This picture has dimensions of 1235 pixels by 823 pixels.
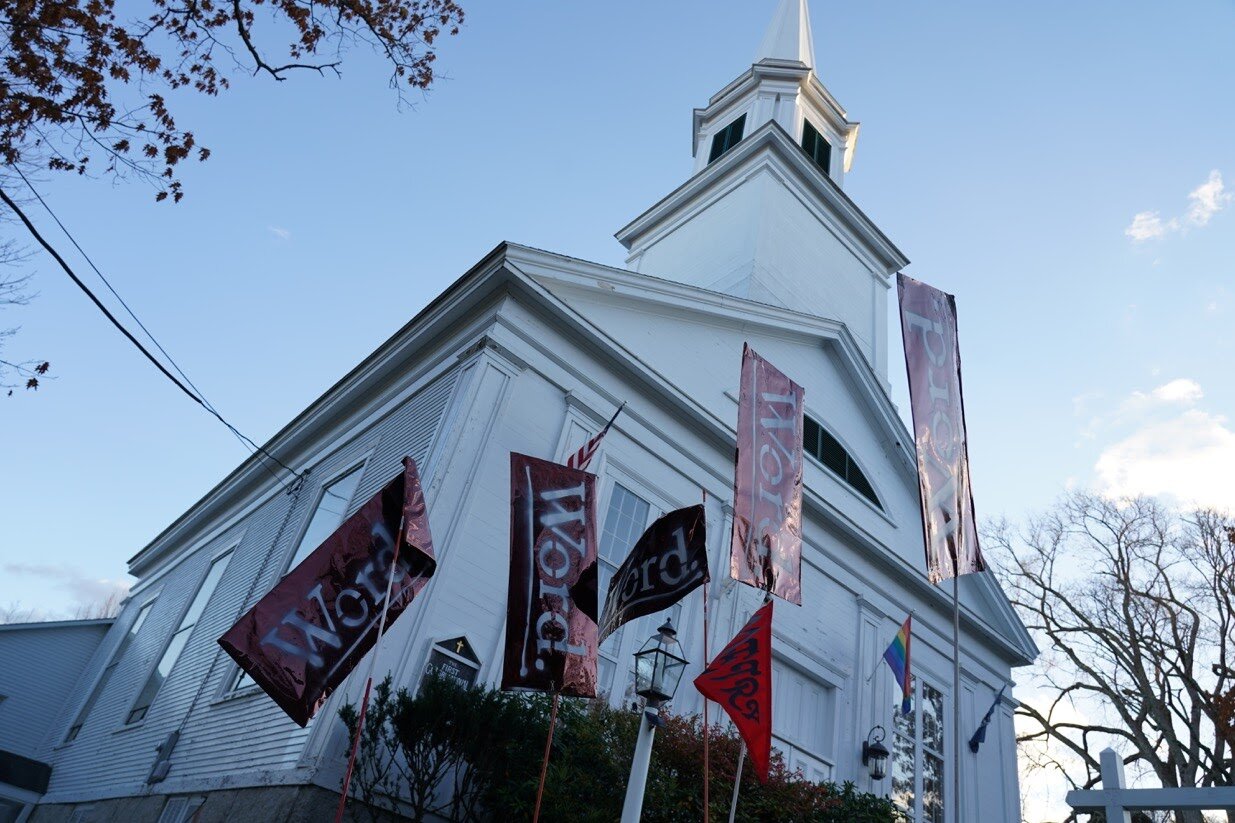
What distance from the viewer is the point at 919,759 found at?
14.1m

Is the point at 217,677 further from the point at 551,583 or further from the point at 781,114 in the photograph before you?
the point at 781,114

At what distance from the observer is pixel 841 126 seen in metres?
25.7

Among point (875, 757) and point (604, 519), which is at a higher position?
point (604, 519)

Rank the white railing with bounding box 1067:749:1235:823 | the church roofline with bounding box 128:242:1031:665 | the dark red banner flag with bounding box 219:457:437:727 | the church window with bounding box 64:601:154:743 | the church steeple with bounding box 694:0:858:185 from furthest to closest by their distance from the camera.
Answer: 1. the church steeple with bounding box 694:0:858:185
2. the church window with bounding box 64:601:154:743
3. the church roofline with bounding box 128:242:1031:665
4. the dark red banner flag with bounding box 219:457:437:727
5. the white railing with bounding box 1067:749:1235:823

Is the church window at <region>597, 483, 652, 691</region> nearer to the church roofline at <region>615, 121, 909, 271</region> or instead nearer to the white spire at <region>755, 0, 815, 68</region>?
the church roofline at <region>615, 121, 909, 271</region>

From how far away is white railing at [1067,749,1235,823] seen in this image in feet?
16.7

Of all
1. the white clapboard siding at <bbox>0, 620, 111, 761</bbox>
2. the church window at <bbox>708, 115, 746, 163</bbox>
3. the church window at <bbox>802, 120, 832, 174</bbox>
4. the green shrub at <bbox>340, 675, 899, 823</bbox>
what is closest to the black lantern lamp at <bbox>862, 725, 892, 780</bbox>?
the green shrub at <bbox>340, 675, 899, 823</bbox>

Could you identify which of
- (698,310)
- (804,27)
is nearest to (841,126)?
(804,27)

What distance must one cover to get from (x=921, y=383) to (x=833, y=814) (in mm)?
4781

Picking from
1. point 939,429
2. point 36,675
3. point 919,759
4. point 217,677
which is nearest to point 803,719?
point 919,759

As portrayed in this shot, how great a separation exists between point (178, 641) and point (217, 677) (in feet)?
14.9

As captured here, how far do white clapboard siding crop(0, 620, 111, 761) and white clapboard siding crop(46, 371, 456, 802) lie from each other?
4.84 ft

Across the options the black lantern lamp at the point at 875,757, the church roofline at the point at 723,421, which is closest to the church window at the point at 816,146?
the church roofline at the point at 723,421

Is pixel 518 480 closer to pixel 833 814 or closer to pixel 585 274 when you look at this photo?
pixel 833 814
